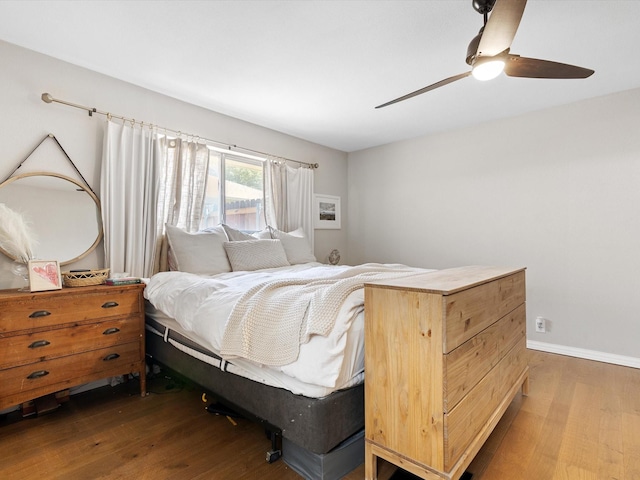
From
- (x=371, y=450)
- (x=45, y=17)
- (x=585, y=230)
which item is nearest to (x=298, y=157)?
(x=45, y=17)

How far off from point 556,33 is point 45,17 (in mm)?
2977

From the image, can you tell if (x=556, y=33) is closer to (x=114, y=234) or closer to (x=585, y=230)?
(x=585, y=230)

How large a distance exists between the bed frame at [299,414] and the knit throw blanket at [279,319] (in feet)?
0.64

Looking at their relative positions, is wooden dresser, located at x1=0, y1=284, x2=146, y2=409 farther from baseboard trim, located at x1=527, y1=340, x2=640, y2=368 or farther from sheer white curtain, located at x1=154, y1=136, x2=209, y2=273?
baseboard trim, located at x1=527, y1=340, x2=640, y2=368

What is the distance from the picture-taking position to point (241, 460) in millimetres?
1588

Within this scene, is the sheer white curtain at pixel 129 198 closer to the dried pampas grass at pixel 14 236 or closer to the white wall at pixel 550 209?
the dried pampas grass at pixel 14 236

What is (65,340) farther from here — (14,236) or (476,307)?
(476,307)

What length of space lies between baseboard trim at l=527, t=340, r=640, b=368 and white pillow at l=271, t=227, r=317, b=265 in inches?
94.2

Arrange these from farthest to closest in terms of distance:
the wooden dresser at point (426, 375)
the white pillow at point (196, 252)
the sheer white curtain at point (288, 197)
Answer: the sheer white curtain at point (288, 197) → the white pillow at point (196, 252) → the wooden dresser at point (426, 375)

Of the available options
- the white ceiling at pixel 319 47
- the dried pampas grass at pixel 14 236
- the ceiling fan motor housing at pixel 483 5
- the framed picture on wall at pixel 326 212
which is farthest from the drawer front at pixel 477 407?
the framed picture on wall at pixel 326 212

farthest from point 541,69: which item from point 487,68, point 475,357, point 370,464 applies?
point 370,464

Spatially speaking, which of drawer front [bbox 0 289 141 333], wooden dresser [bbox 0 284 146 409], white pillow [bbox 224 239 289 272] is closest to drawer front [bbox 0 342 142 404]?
wooden dresser [bbox 0 284 146 409]

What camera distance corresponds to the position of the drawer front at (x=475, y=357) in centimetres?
120

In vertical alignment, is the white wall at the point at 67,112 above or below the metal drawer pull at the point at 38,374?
above
